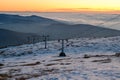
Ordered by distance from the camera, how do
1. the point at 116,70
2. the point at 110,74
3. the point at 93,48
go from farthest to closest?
the point at 93,48, the point at 116,70, the point at 110,74

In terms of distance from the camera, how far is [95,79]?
29688 mm

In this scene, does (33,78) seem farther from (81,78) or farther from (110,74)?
(110,74)

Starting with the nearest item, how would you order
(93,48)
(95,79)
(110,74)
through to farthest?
1. (95,79)
2. (110,74)
3. (93,48)

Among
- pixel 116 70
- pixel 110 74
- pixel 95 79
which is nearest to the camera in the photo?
pixel 95 79

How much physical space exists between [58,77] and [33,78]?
278cm

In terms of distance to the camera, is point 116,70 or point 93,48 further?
point 93,48

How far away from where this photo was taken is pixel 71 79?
1180 inches

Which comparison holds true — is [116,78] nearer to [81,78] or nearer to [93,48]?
[81,78]

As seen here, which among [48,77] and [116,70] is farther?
[116,70]

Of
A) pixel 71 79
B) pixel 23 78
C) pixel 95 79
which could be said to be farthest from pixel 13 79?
pixel 95 79

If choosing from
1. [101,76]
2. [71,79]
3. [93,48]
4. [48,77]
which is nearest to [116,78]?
[101,76]

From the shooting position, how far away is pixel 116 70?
34.0m

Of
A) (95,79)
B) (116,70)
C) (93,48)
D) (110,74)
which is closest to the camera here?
(95,79)

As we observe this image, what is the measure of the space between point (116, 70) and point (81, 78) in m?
5.38
